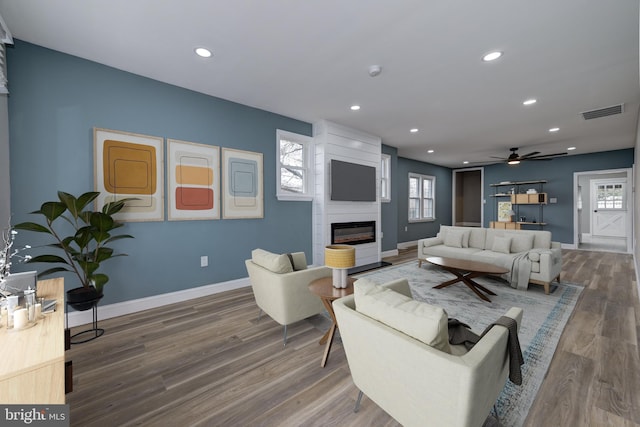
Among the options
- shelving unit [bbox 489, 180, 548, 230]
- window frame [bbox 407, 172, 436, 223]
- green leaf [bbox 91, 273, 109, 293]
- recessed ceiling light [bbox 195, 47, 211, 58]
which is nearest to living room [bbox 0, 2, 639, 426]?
green leaf [bbox 91, 273, 109, 293]

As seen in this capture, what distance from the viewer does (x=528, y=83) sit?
3.19 metres

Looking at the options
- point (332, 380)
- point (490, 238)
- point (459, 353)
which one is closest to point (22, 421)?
point (332, 380)

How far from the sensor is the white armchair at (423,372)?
3.30 ft

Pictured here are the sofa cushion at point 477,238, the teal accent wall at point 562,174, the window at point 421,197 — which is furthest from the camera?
the window at point 421,197

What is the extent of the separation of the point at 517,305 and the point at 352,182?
10.2 feet

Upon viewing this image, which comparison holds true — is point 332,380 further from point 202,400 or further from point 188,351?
point 188,351

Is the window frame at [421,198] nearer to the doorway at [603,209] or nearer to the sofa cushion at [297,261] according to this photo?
the doorway at [603,209]

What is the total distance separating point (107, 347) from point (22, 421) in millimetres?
1669

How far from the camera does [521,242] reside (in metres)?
4.53

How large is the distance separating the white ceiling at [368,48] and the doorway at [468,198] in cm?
593

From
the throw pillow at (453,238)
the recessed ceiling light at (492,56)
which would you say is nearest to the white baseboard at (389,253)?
the throw pillow at (453,238)

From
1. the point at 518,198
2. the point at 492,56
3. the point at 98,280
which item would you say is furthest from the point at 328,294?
the point at 518,198

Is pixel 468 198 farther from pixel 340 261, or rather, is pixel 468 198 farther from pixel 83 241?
pixel 83 241

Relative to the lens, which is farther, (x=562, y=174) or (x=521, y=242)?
(x=562, y=174)
